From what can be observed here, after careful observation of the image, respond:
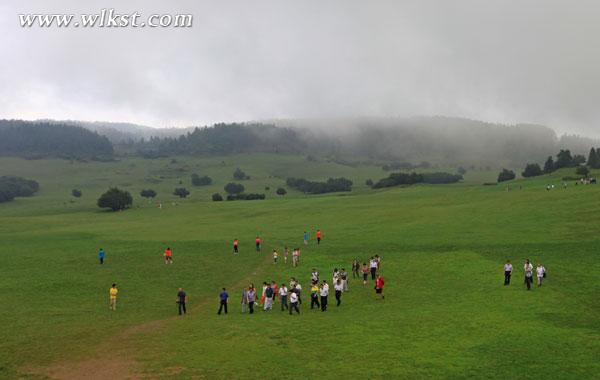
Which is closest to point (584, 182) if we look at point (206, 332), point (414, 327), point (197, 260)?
point (197, 260)

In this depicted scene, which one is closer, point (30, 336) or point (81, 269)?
point (30, 336)

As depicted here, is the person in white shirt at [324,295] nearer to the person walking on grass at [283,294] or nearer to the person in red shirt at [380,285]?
the person walking on grass at [283,294]

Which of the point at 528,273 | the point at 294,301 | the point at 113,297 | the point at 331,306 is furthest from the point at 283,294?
the point at 528,273

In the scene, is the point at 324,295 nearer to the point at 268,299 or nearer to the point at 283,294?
the point at 283,294

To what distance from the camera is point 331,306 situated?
1518 inches

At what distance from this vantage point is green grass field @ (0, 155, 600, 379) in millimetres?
25188

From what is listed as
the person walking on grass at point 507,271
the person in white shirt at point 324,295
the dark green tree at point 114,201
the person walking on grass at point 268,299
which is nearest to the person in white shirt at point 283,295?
the person walking on grass at point 268,299

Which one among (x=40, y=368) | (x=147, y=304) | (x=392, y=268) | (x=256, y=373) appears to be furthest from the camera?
(x=392, y=268)

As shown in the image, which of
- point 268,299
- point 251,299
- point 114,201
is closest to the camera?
point 251,299

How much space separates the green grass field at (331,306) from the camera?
25188 mm

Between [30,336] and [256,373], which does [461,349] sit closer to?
[256,373]

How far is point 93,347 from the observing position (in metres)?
29.7

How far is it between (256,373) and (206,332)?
8765 millimetres

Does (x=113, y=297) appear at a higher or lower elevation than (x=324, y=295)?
lower
